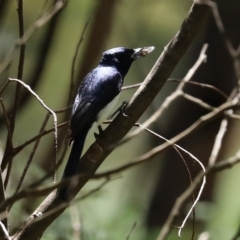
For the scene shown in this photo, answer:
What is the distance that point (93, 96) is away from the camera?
5.03ft

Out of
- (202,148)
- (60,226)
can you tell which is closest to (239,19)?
(202,148)

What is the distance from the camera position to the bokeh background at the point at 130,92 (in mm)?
2133

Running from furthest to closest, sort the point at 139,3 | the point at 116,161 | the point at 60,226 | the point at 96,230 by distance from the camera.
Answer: the point at 116,161 < the point at 139,3 < the point at 96,230 < the point at 60,226

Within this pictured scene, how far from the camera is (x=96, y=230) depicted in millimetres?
1955

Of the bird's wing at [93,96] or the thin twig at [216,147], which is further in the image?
the bird's wing at [93,96]

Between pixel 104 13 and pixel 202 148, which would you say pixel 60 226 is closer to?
pixel 202 148

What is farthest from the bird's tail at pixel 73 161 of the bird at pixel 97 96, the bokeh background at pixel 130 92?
the bokeh background at pixel 130 92

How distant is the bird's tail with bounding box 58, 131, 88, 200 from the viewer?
1.03 m

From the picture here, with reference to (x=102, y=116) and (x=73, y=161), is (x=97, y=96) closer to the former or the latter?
(x=102, y=116)

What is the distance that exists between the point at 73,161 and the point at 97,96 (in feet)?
1.16

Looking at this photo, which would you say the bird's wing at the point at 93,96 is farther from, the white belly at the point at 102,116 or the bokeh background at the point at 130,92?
the bokeh background at the point at 130,92

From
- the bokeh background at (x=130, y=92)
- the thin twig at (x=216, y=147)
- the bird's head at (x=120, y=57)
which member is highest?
the thin twig at (x=216, y=147)

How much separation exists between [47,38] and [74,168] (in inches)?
56.3

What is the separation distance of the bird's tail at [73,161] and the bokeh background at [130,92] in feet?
1.22
